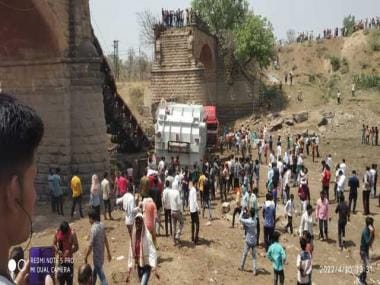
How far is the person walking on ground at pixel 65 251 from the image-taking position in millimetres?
7553

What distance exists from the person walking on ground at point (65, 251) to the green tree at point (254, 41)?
3194 centimetres

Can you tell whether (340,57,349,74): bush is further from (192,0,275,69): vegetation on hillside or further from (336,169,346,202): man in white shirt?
(336,169,346,202): man in white shirt

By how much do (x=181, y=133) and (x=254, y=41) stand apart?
18951mm

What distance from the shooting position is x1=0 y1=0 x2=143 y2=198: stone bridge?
16.7 m

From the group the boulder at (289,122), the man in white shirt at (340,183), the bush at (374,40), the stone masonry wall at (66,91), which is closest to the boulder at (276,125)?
the boulder at (289,122)

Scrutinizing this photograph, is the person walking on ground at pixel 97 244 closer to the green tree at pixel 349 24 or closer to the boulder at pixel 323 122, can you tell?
the boulder at pixel 323 122

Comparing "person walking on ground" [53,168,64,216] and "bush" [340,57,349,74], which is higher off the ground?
"bush" [340,57,349,74]

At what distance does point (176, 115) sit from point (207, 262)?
38.0 ft

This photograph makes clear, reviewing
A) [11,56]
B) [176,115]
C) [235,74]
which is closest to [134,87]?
[235,74]

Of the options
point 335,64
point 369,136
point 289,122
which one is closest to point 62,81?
point 369,136

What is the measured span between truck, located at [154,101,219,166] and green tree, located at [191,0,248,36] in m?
23.2

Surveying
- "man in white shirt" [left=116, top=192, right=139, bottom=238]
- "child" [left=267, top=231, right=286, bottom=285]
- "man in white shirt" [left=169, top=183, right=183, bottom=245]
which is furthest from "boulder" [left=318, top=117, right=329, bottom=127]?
"child" [left=267, top=231, right=286, bottom=285]

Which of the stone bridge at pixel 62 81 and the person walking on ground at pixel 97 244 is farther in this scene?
the stone bridge at pixel 62 81

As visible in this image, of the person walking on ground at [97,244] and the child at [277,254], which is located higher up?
the person walking on ground at [97,244]
